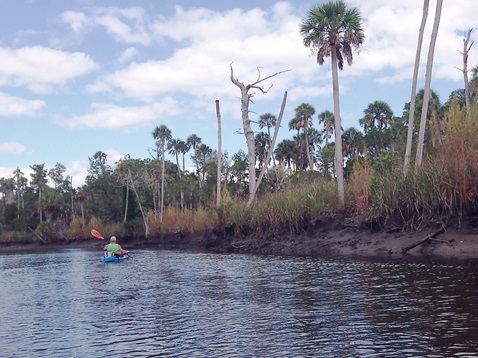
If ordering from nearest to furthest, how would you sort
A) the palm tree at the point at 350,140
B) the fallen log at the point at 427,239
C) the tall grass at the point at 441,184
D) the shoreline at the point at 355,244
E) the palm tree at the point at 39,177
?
the tall grass at the point at 441,184 < the shoreline at the point at 355,244 < the fallen log at the point at 427,239 < the palm tree at the point at 350,140 < the palm tree at the point at 39,177

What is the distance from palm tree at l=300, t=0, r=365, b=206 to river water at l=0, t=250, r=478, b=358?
18248 mm

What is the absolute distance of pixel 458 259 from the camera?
852 inches

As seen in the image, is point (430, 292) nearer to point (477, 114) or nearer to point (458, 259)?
point (458, 259)

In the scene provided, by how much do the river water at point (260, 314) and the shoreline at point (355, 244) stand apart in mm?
3231

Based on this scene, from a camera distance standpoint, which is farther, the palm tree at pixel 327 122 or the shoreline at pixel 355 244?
the palm tree at pixel 327 122

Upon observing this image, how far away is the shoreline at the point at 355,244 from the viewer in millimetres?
23484

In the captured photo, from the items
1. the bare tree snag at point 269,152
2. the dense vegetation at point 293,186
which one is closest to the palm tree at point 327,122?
the dense vegetation at point 293,186

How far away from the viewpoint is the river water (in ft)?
32.8

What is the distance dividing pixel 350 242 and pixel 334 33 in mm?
14348

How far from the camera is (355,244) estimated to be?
29.1m

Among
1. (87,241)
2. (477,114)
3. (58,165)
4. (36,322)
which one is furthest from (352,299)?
(58,165)

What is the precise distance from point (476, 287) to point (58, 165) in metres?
104

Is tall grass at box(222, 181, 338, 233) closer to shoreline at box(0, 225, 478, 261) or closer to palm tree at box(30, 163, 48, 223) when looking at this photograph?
shoreline at box(0, 225, 478, 261)

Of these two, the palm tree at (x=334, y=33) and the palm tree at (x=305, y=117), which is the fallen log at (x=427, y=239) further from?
the palm tree at (x=305, y=117)
